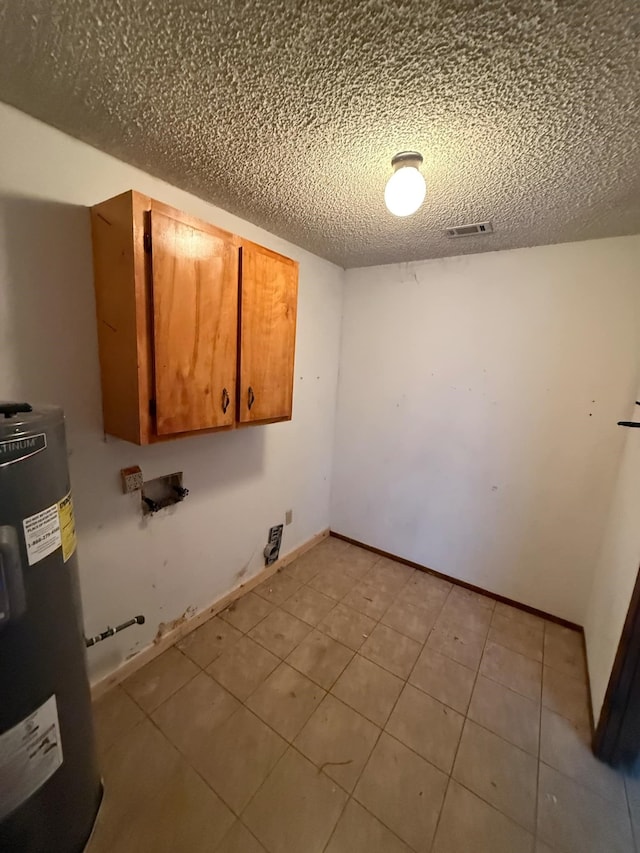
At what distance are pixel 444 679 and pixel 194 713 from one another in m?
1.19

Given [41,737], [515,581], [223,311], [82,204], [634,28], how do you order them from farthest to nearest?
[515,581] < [223,311] < [82,204] < [41,737] < [634,28]

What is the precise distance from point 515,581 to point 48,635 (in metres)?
2.45

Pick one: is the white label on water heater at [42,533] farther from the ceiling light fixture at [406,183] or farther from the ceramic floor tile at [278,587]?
the ceramic floor tile at [278,587]

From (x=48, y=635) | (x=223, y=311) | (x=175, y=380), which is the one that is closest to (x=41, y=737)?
(x=48, y=635)

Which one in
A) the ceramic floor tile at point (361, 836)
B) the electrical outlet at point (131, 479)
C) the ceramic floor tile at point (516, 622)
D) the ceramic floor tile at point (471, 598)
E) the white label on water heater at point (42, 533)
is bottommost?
the ceramic floor tile at point (471, 598)

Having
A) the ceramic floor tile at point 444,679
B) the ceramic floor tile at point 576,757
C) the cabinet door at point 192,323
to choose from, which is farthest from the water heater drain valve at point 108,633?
the ceramic floor tile at point 576,757

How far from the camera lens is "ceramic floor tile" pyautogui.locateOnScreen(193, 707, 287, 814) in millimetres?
1140

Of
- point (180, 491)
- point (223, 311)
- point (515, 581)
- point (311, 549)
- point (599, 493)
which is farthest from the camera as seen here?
point (311, 549)

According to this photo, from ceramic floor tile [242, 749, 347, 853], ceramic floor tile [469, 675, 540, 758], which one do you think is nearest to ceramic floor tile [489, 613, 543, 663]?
ceramic floor tile [469, 675, 540, 758]

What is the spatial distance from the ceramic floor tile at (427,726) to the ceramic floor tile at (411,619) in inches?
14.5

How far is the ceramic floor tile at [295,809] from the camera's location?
3.35 feet

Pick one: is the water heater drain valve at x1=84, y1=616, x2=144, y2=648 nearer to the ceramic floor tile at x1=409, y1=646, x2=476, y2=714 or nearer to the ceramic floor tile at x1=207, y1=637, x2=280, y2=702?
the ceramic floor tile at x1=207, y1=637, x2=280, y2=702

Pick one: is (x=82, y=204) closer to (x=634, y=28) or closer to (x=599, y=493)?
(x=634, y=28)

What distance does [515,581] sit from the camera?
214 centimetres
